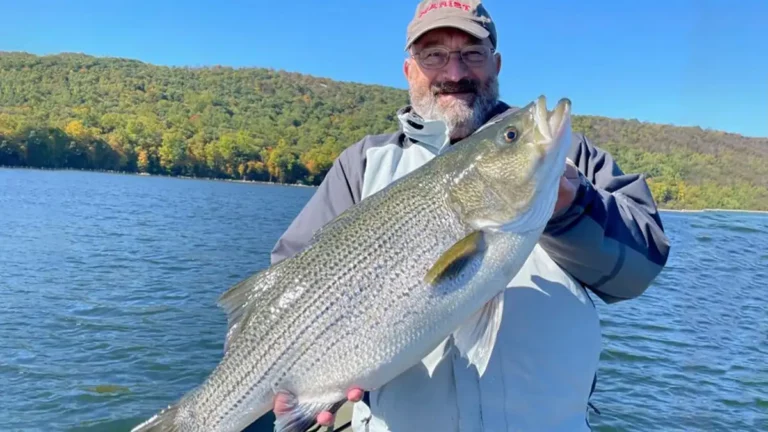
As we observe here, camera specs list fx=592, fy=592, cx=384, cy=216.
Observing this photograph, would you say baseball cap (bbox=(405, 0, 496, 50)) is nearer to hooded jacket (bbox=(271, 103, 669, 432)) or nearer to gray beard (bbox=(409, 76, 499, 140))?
gray beard (bbox=(409, 76, 499, 140))

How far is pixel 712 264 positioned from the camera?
27562mm

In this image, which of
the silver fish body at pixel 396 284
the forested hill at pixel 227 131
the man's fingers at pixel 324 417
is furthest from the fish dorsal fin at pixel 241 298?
the forested hill at pixel 227 131

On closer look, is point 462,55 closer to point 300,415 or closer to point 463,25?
point 463,25

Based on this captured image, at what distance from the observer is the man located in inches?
102

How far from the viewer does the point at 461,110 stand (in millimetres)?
3312

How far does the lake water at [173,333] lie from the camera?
9805 mm

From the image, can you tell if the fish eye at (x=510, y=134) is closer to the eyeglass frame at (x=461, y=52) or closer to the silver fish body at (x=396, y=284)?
the silver fish body at (x=396, y=284)

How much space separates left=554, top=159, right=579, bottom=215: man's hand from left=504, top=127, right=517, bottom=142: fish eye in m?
0.26

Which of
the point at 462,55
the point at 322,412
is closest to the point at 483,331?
the point at 322,412

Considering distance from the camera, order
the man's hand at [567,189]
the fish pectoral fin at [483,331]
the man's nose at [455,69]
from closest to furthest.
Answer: the man's hand at [567,189]
the fish pectoral fin at [483,331]
the man's nose at [455,69]

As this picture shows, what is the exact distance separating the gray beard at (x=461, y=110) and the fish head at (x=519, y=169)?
600 millimetres

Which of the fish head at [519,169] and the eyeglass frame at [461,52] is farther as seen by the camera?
the eyeglass frame at [461,52]

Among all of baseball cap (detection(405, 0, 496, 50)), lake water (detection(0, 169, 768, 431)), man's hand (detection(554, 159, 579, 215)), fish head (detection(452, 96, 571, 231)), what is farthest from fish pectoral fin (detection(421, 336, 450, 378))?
lake water (detection(0, 169, 768, 431))

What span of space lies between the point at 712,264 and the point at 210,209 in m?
33.8
